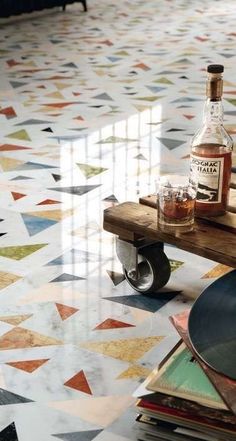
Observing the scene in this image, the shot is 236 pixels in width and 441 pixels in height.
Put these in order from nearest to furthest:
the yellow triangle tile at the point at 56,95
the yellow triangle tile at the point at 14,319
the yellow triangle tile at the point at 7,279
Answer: the yellow triangle tile at the point at 14,319
the yellow triangle tile at the point at 7,279
the yellow triangle tile at the point at 56,95

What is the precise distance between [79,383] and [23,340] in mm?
268

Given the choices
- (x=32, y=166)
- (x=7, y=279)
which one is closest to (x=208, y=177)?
(x=7, y=279)

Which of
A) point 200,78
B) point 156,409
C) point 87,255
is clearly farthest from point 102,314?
point 200,78

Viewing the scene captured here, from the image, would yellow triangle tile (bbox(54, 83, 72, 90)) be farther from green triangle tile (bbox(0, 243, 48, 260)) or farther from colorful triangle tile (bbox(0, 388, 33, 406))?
colorful triangle tile (bbox(0, 388, 33, 406))

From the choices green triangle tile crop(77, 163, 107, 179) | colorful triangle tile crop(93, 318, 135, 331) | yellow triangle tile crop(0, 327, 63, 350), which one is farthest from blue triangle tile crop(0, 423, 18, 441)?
green triangle tile crop(77, 163, 107, 179)

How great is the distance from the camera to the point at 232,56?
6605 millimetres

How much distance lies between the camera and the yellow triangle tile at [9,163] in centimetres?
367

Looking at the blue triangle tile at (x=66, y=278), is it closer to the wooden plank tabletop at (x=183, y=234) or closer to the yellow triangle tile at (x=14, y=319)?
the yellow triangle tile at (x=14, y=319)

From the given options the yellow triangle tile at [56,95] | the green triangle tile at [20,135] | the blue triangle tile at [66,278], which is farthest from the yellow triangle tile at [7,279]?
the yellow triangle tile at [56,95]

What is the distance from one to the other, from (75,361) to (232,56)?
195 inches

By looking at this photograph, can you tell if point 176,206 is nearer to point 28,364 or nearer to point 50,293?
point 28,364

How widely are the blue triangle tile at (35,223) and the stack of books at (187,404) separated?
1238 millimetres

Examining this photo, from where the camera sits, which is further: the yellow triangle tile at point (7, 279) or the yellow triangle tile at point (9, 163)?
the yellow triangle tile at point (9, 163)

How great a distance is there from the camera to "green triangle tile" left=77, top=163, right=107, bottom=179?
355 cm
